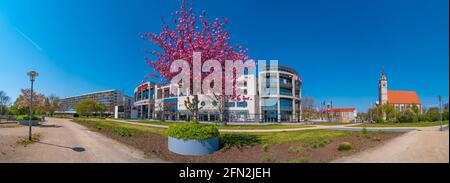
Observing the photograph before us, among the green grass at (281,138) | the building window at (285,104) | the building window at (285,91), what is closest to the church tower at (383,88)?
the building window at (285,91)

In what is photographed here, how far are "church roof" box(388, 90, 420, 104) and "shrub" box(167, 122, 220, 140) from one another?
93.9 metres

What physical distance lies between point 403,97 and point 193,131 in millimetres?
99975

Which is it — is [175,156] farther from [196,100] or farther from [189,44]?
[189,44]

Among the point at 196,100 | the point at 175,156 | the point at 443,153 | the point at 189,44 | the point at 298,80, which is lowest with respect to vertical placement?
the point at 175,156

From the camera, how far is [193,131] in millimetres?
8805

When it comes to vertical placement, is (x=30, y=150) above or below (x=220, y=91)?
below

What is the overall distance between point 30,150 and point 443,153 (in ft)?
43.8

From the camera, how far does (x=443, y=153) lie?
5.57 meters

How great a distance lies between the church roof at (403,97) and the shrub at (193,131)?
9392 centimetres

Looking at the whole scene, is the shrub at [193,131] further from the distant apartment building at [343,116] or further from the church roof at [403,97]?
the church roof at [403,97]

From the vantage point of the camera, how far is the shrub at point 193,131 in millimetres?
8703

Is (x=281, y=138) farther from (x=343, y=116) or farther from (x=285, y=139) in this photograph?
(x=343, y=116)
